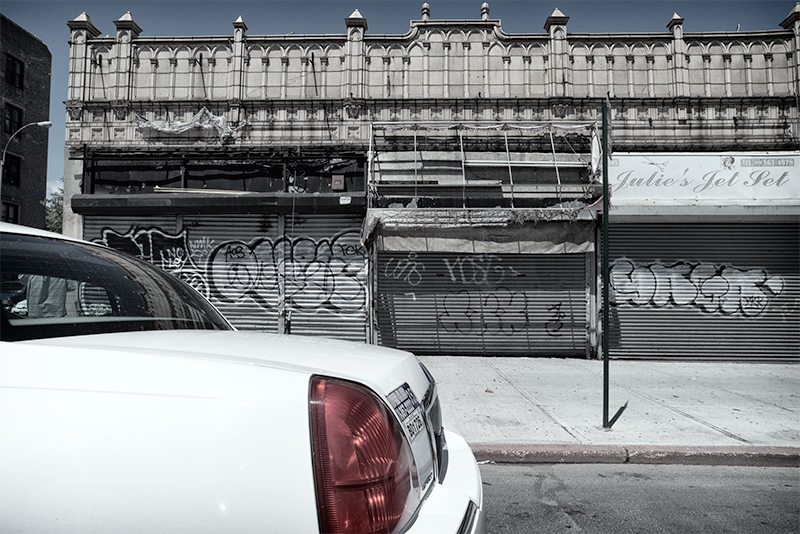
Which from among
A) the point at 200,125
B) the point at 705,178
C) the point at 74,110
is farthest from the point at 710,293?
the point at 74,110

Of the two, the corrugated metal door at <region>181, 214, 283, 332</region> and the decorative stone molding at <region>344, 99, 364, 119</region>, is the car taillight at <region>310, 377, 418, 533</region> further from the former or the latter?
the decorative stone molding at <region>344, 99, 364, 119</region>

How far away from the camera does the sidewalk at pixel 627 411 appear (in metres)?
4.64

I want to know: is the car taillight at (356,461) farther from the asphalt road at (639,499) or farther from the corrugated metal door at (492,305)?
the corrugated metal door at (492,305)

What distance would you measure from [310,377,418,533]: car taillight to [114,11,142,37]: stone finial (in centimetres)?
1485

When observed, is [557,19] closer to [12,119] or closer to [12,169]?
[12,169]

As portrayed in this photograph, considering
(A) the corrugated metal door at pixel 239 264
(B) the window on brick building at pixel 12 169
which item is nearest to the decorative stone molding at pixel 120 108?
(A) the corrugated metal door at pixel 239 264

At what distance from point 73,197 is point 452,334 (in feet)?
29.3

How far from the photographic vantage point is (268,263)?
10.9m

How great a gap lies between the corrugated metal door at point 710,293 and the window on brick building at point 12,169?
1254 inches

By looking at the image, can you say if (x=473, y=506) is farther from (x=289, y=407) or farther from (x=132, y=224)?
(x=132, y=224)

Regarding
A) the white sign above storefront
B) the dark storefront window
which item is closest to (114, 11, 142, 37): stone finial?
the dark storefront window

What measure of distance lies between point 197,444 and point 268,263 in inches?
392

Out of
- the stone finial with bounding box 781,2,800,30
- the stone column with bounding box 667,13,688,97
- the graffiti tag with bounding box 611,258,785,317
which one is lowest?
the graffiti tag with bounding box 611,258,785,317

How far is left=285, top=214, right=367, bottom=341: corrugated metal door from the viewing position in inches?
422
